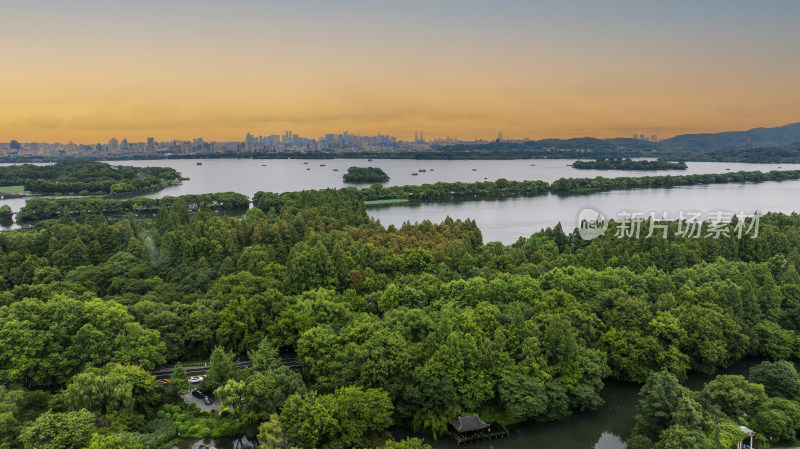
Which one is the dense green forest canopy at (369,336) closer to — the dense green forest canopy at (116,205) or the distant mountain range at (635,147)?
the dense green forest canopy at (116,205)

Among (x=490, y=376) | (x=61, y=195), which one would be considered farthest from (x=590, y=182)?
(x=61, y=195)

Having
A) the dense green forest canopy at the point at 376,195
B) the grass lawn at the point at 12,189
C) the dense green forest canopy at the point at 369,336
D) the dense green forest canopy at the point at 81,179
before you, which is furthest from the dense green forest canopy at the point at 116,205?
the dense green forest canopy at the point at 369,336

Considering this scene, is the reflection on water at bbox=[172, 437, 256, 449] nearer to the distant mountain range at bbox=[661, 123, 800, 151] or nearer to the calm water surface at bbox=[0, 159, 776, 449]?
the calm water surface at bbox=[0, 159, 776, 449]

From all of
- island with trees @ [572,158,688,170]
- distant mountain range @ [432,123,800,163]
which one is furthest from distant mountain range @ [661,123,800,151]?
island with trees @ [572,158,688,170]

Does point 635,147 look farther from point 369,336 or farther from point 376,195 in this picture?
point 369,336

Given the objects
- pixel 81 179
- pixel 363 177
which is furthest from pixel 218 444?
→ pixel 81 179

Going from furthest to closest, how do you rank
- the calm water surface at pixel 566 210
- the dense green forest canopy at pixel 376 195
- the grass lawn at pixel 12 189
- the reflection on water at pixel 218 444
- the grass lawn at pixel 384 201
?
1. the grass lawn at pixel 12 189
2. the grass lawn at pixel 384 201
3. the dense green forest canopy at pixel 376 195
4. the calm water surface at pixel 566 210
5. the reflection on water at pixel 218 444
